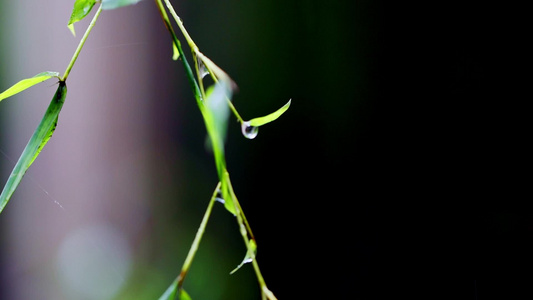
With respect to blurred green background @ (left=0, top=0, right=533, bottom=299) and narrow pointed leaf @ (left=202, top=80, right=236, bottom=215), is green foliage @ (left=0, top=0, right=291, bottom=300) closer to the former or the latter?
narrow pointed leaf @ (left=202, top=80, right=236, bottom=215)

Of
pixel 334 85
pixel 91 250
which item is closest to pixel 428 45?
pixel 334 85

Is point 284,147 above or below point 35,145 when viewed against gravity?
below

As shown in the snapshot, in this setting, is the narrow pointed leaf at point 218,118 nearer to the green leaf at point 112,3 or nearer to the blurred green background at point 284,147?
the green leaf at point 112,3

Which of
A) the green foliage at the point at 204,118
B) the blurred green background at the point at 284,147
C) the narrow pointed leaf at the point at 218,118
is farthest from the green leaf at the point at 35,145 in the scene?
the blurred green background at the point at 284,147

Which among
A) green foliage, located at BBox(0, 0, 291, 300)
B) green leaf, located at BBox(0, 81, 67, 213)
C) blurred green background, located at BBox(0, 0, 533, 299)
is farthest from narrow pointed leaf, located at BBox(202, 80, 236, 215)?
blurred green background, located at BBox(0, 0, 533, 299)

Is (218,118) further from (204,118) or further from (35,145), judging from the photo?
(35,145)

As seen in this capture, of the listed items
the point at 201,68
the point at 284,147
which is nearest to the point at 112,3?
the point at 201,68

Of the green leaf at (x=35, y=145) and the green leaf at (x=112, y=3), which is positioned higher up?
the green leaf at (x=112, y=3)
